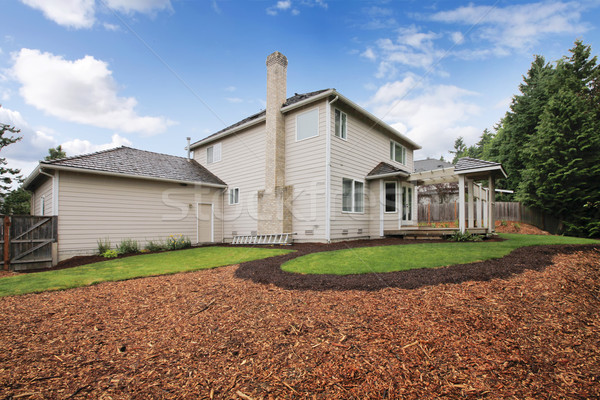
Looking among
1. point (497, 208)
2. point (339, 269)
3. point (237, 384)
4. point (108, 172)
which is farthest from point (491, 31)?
point (497, 208)

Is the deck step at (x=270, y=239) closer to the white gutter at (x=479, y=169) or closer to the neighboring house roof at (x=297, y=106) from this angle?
the neighboring house roof at (x=297, y=106)

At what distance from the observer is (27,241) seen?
8781 mm

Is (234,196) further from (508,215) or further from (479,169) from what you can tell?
(508,215)

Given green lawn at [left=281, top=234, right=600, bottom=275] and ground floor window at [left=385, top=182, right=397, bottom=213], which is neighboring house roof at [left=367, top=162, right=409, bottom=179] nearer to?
ground floor window at [left=385, top=182, right=397, bottom=213]

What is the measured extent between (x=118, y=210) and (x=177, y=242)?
2770mm

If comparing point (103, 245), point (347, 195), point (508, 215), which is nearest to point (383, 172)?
point (347, 195)

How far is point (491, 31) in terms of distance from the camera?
790 cm

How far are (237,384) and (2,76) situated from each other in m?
13.5

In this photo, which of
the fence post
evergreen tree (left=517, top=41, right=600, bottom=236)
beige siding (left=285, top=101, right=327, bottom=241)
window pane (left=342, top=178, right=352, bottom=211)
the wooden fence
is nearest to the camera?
the fence post

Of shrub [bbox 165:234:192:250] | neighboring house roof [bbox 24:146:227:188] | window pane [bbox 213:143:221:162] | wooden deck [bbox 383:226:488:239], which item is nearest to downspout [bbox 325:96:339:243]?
wooden deck [bbox 383:226:488:239]

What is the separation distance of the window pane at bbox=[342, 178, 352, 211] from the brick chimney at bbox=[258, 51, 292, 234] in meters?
2.37

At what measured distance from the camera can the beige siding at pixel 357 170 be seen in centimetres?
1087

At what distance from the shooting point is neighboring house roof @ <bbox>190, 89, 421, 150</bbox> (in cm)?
1041

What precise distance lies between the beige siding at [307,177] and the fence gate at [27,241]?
901 centimetres
